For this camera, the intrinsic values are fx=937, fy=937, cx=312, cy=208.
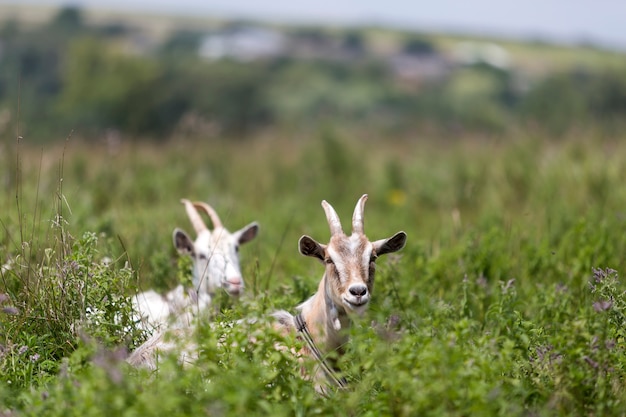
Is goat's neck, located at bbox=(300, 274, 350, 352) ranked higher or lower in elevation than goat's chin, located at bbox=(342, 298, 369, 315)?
lower

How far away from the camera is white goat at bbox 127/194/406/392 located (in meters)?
5.64

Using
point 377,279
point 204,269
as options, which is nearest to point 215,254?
point 204,269

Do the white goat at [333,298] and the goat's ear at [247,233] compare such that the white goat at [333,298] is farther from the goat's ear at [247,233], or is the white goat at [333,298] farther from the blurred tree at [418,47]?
the blurred tree at [418,47]

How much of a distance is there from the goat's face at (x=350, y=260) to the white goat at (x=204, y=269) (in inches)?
46.5

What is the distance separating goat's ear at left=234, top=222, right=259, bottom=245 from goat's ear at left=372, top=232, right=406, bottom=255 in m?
2.33

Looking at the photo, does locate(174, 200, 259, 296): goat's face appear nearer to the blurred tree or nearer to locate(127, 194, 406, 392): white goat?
locate(127, 194, 406, 392): white goat

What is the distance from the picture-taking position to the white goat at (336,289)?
5.64 meters

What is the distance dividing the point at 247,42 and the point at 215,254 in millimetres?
71942

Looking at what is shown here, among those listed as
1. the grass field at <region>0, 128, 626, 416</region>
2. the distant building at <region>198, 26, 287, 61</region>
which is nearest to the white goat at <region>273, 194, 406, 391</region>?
the grass field at <region>0, 128, 626, 416</region>

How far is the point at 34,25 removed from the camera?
190 ft

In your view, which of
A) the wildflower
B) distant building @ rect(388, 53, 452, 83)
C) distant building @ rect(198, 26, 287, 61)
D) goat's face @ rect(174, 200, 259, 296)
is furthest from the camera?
distant building @ rect(198, 26, 287, 61)

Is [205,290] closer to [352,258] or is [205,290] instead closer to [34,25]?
[352,258]

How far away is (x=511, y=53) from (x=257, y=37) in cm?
2264

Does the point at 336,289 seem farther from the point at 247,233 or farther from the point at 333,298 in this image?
the point at 247,233
